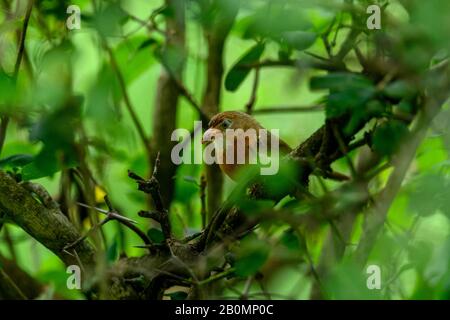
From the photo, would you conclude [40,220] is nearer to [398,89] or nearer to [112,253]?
[112,253]

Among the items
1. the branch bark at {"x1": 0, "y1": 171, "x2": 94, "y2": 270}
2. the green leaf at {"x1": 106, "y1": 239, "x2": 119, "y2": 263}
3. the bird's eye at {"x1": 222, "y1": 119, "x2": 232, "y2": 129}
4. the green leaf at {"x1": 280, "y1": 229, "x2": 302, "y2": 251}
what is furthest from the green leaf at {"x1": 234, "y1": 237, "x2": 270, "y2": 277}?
the bird's eye at {"x1": 222, "y1": 119, "x2": 232, "y2": 129}

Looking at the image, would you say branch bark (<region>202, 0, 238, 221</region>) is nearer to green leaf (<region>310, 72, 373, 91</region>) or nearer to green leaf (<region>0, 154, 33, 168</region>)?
green leaf (<region>0, 154, 33, 168</region>)

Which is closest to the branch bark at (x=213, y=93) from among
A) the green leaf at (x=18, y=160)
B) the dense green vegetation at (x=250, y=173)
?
the dense green vegetation at (x=250, y=173)

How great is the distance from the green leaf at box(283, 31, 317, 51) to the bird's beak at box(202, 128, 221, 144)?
3.47ft

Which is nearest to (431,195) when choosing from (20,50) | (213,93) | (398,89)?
(398,89)

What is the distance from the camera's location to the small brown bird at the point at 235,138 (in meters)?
3.64

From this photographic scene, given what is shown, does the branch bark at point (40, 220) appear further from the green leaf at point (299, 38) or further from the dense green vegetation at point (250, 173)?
the green leaf at point (299, 38)

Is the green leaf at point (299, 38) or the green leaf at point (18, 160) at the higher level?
the green leaf at point (299, 38)

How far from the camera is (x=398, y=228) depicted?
378cm

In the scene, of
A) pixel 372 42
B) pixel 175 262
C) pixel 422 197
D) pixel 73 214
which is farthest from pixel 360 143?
pixel 73 214

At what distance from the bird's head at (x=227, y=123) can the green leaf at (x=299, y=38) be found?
1.07 m

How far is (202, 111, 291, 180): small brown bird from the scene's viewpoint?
3.64m

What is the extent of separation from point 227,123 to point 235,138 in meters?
0.08

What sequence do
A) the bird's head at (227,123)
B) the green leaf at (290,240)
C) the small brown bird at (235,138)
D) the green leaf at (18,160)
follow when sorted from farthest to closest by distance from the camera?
the bird's head at (227,123) → the small brown bird at (235,138) → the green leaf at (18,160) → the green leaf at (290,240)
